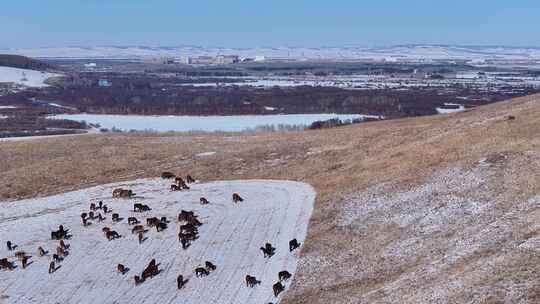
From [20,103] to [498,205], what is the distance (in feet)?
380

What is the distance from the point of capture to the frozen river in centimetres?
8781

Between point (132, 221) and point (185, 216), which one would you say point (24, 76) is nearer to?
point (132, 221)

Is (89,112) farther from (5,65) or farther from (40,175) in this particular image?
(5,65)

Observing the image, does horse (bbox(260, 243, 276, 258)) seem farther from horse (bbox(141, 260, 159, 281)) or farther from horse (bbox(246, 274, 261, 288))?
horse (bbox(141, 260, 159, 281))

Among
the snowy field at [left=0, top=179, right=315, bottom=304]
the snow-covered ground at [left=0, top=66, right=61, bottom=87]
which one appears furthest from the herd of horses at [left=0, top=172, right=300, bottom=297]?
the snow-covered ground at [left=0, top=66, right=61, bottom=87]

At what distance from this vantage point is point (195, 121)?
3841 inches

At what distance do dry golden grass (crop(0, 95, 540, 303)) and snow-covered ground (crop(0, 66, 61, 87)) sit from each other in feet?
397

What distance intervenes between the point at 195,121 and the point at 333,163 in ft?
187

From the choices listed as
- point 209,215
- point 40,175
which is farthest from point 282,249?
point 40,175

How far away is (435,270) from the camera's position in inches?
855

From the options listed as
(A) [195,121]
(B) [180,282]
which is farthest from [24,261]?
(A) [195,121]

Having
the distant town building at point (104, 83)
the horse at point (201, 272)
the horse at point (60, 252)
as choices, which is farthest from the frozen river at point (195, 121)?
the distant town building at point (104, 83)

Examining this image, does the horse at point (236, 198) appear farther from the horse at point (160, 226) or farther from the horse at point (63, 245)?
the horse at point (63, 245)

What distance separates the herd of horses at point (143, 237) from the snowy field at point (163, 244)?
0.81 feet
